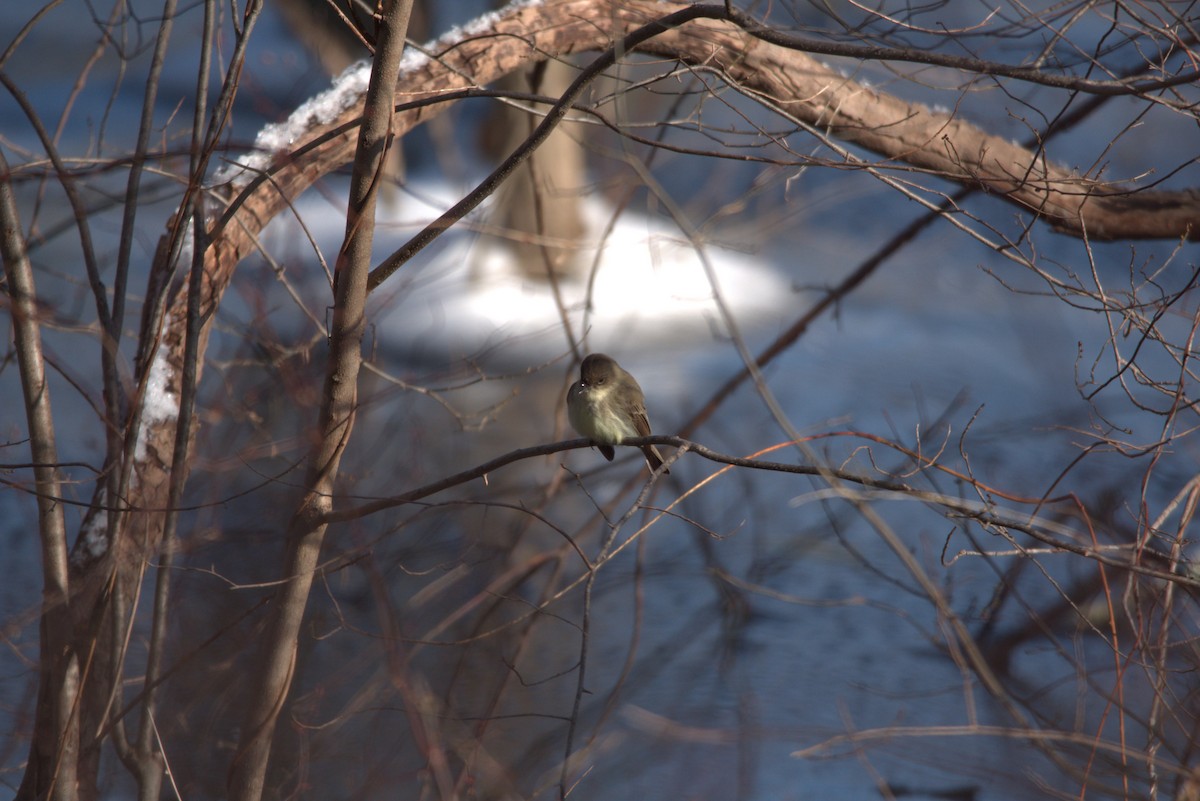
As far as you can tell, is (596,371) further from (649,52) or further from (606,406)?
(649,52)

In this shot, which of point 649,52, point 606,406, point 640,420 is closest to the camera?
point 649,52

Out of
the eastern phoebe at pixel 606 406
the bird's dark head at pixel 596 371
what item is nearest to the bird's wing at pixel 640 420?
the eastern phoebe at pixel 606 406

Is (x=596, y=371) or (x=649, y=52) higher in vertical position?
(x=649, y=52)

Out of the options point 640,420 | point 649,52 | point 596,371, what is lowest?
point 640,420

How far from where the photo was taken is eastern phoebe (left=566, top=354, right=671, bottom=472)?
3562 millimetres

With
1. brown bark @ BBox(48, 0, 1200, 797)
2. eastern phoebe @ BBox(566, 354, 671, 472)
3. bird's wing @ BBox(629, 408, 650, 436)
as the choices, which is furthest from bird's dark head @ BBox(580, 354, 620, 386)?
brown bark @ BBox(48, 0, 1200, 797)

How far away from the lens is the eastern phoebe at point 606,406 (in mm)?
3562

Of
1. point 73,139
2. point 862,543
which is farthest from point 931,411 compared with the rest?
point 73,139

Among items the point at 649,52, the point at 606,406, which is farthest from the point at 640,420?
the point at 649,52

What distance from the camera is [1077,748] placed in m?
2.66

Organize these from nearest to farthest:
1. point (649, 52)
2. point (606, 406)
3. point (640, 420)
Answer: point (649, 52) → point (606, 406) → point (640, 420)

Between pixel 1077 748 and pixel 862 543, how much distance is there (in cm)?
279

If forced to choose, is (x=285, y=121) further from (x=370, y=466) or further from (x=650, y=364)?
(x=650, y=364)

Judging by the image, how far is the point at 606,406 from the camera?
3.61 meters
